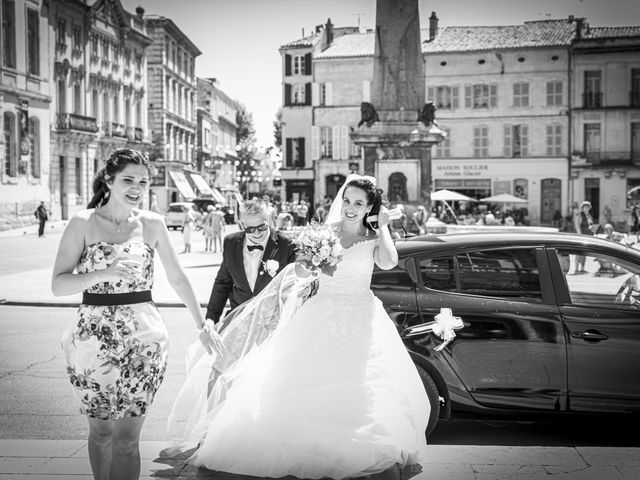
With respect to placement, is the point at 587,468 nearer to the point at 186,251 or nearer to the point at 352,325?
the point at 352,325

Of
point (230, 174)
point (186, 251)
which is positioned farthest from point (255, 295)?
point (230, 174)

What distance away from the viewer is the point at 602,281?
6.09m

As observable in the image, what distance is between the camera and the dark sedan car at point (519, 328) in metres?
5.49

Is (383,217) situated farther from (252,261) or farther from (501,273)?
(252,261)

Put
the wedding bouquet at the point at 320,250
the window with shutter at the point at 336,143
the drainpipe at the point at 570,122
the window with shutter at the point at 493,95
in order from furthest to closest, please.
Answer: the window with shutter at the point at 336,143, the window with shutter at the point at 493,95, the drainpipe at the point at 570,122, the wedding bouquet at the point at 320,250

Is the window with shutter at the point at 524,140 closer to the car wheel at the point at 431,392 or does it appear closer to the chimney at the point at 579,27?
the chimney at the point at 579,27

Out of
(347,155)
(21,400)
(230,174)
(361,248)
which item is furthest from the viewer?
(230,174)

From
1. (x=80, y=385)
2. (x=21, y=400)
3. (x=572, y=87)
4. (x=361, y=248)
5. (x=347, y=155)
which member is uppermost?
(x=572, y=87)

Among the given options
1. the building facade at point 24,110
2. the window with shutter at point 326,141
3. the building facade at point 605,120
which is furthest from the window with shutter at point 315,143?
the building facade at point 24,110

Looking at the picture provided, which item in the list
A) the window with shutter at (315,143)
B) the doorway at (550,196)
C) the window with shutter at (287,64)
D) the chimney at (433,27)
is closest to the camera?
the doorway at (550,196)

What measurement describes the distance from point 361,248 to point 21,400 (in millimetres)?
3792

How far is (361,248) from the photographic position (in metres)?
5.20

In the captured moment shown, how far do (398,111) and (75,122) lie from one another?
33.0 metres

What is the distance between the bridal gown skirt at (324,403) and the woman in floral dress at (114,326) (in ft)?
2.85
